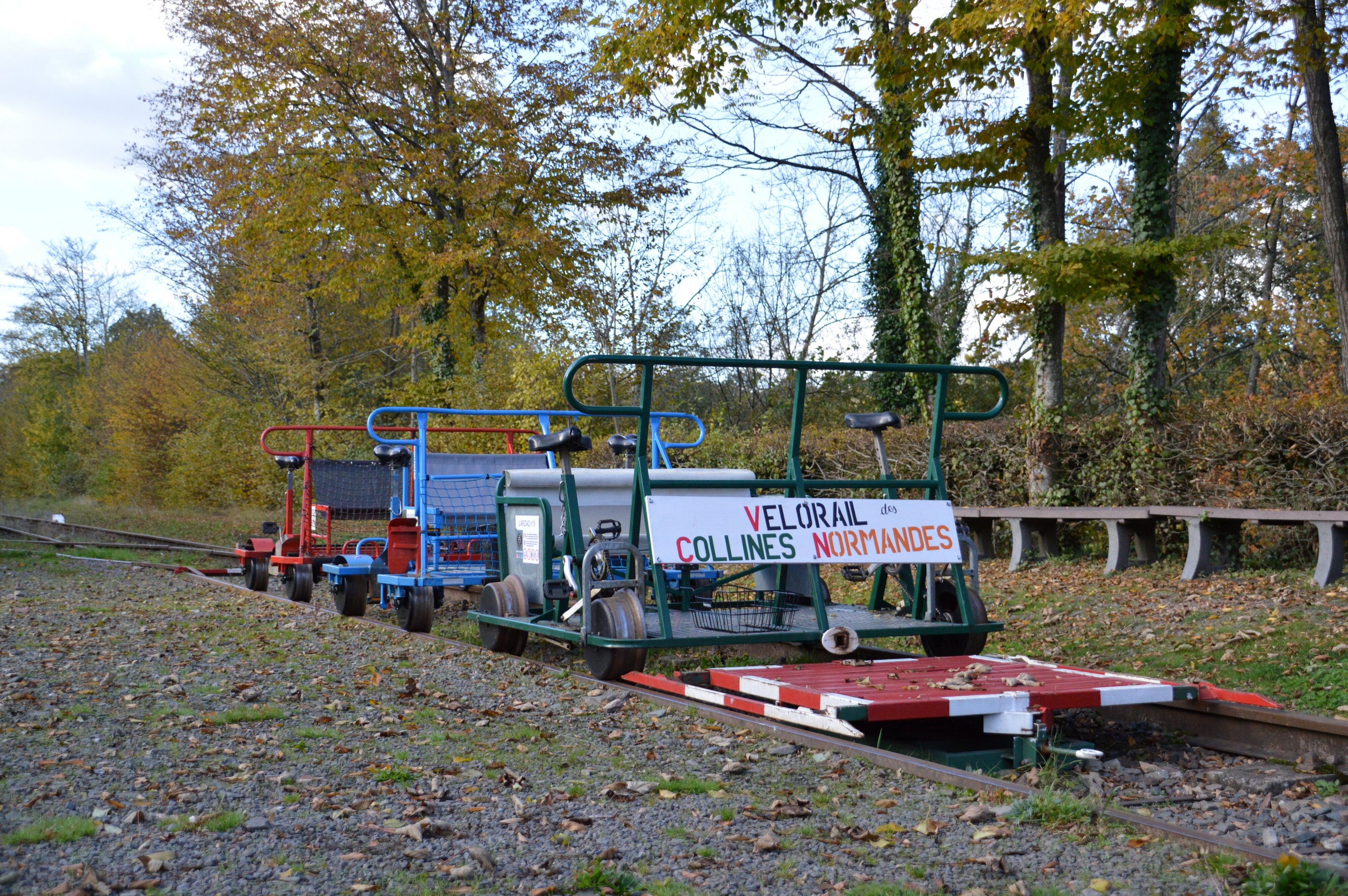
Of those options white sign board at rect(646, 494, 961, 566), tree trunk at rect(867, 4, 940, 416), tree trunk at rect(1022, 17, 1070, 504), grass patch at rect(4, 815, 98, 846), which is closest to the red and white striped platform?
white sign board at rect(646, 494, 961, 566)

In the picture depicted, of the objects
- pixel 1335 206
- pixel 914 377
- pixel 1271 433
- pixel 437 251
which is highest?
pixel 437 251

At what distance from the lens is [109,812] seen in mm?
3994

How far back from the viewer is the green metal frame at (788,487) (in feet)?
20.3

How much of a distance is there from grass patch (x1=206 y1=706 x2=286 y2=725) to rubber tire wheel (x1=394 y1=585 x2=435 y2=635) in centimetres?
311

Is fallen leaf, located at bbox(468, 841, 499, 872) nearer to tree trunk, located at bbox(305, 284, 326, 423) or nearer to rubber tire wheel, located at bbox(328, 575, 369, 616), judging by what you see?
rubber tire wheel, located at bbox(328, 575, 369, 616)

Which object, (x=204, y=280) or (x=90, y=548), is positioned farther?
(x=204, y=280)

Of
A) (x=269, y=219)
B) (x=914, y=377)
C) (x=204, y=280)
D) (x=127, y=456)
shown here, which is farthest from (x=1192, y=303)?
A: (x=127, y=456)

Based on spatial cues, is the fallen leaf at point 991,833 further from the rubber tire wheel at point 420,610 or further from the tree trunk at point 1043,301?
the tree trunk at point 1043,301

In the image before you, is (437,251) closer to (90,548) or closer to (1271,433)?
(90,548)

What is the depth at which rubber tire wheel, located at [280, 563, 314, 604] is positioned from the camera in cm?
1166

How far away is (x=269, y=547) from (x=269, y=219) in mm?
11530

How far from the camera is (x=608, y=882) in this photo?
3342mm

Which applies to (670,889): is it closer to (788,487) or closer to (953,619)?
(788,487)

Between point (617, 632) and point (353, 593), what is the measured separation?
4905 mm
